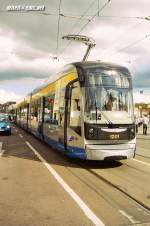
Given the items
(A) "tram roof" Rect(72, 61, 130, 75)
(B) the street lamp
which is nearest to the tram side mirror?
(A) "tram roof" Rect(72, 61, 130, 75)

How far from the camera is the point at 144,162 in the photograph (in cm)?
1323

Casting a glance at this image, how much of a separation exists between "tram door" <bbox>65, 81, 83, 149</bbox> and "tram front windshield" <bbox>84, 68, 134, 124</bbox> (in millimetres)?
398

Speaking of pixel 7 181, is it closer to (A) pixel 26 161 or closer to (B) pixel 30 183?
(B) pixel 30 183

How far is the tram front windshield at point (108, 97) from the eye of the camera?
11.7 m

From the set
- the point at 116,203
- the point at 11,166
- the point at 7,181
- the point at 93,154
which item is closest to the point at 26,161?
the point at 11,166

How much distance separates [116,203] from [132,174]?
351 centimetres

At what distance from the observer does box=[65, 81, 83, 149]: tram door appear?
1202 cm

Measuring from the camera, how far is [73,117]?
12.5m

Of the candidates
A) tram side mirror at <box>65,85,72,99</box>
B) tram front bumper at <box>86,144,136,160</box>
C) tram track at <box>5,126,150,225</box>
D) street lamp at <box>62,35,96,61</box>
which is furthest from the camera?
street lamp at <box>62,35,96,61</box>

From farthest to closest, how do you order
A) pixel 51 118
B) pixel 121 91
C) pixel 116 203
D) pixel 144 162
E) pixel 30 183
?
pixel 51 118 < pixel 144 162 < pixel 121 91 < pixel 30 183 < pixel 116 203

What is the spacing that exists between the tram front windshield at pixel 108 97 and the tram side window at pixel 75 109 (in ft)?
1.16

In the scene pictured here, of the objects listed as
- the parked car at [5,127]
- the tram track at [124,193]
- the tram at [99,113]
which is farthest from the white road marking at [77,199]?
the parked car at [5,127]

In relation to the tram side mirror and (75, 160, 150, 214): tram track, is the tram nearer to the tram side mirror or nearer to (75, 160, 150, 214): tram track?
the tram side mirror

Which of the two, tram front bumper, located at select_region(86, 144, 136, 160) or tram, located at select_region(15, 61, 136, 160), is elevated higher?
tram, located at select_region(15, 61, 136, 160)
